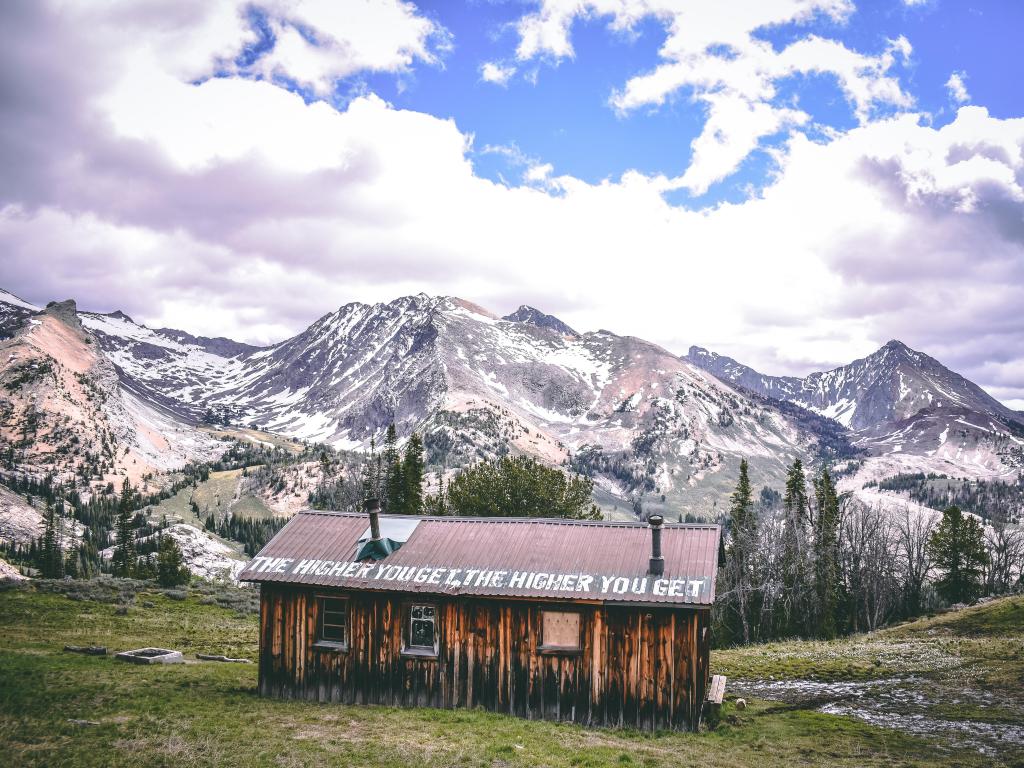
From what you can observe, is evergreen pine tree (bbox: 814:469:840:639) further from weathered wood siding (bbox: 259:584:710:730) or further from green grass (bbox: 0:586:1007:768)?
weathered wood siding (bbox: 259:584:710:730)

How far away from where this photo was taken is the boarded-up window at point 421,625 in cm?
2577

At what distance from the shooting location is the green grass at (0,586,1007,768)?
1822 cm

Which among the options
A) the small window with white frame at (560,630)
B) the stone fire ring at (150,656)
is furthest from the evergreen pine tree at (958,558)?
the stone fire ring at (150,656)

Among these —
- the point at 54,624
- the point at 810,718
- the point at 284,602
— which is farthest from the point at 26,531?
the point at 810,718

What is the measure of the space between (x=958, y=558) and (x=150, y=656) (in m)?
91.9

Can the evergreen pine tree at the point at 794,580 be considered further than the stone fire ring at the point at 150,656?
Yes

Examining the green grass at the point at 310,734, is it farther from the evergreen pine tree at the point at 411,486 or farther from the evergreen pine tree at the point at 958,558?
the evergreen pine tree at the point at 958,558

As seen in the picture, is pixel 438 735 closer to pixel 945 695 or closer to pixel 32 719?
pixel 32 719

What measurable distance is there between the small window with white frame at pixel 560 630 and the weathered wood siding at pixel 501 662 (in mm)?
232

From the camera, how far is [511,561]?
26234 mm

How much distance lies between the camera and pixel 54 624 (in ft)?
136

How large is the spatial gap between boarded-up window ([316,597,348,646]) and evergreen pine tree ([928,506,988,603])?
8757 centimetres

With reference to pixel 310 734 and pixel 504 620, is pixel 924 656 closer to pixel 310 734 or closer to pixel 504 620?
pixel 504 620

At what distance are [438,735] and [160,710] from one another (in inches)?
341
